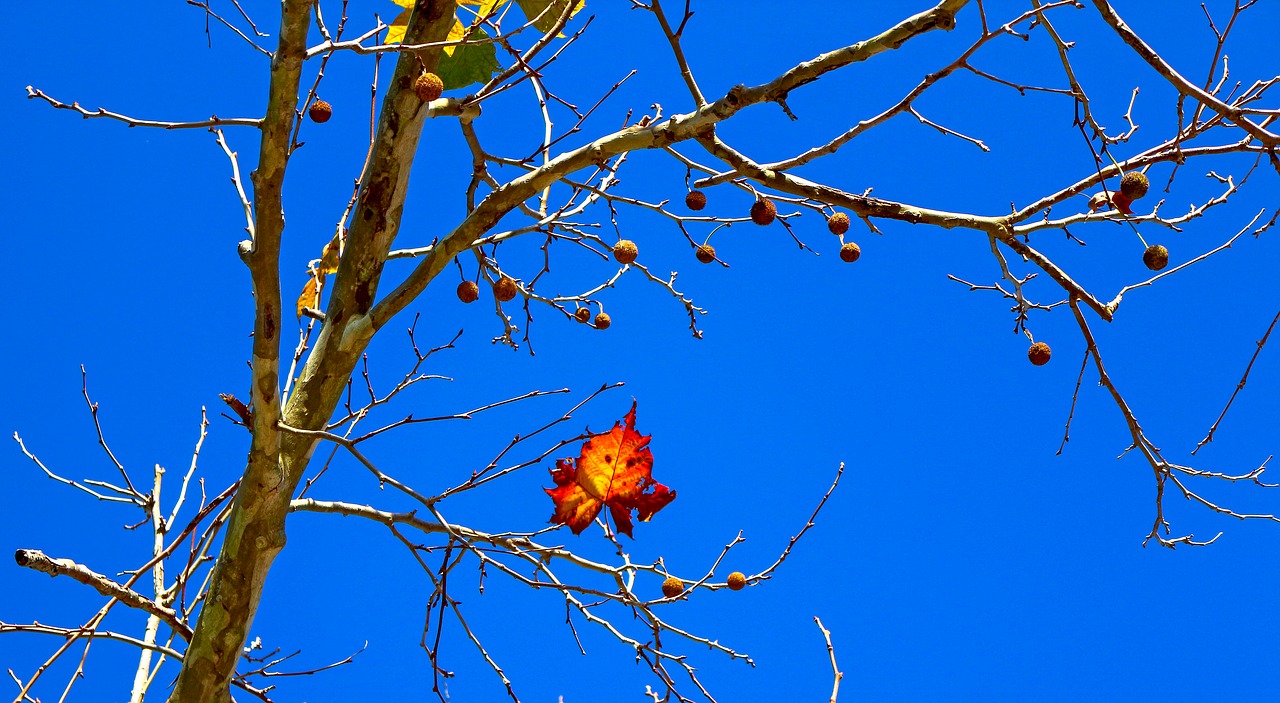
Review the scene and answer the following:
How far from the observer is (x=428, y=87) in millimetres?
2916

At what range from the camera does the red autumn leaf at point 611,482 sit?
305 cm


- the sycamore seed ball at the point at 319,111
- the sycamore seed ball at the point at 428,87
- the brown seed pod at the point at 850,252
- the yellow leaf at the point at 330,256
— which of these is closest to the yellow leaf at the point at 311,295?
the yellow leaf at the point at 330,256

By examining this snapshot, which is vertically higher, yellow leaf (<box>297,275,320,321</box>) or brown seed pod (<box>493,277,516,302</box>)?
yellow leaf (<box>297,275,320,321</box>)

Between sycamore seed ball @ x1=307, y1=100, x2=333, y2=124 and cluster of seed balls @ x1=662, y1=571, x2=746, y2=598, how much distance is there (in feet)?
5.86

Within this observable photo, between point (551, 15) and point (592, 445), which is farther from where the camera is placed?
point (551, 15)

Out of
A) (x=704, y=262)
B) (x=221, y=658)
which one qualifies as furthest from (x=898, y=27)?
(x=221, y=658)

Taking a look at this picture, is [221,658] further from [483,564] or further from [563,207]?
[563,207]

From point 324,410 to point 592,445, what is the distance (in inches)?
34.7

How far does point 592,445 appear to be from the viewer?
10.1 ft

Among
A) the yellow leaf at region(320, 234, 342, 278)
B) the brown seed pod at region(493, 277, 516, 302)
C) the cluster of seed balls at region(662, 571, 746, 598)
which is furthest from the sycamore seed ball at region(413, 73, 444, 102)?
the cluster of seed balls at region(662, 571, 746, 598)

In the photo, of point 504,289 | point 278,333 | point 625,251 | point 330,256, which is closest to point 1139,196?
point 625,251

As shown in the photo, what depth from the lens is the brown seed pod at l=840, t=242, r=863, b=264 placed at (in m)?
3.15

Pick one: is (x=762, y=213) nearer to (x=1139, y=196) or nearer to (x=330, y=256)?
(x=1139, y=196)

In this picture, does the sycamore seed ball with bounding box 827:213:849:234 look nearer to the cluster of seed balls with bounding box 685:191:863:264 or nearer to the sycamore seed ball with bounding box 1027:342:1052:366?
the cluster of seed balls with bounding box 685:191:863:264
